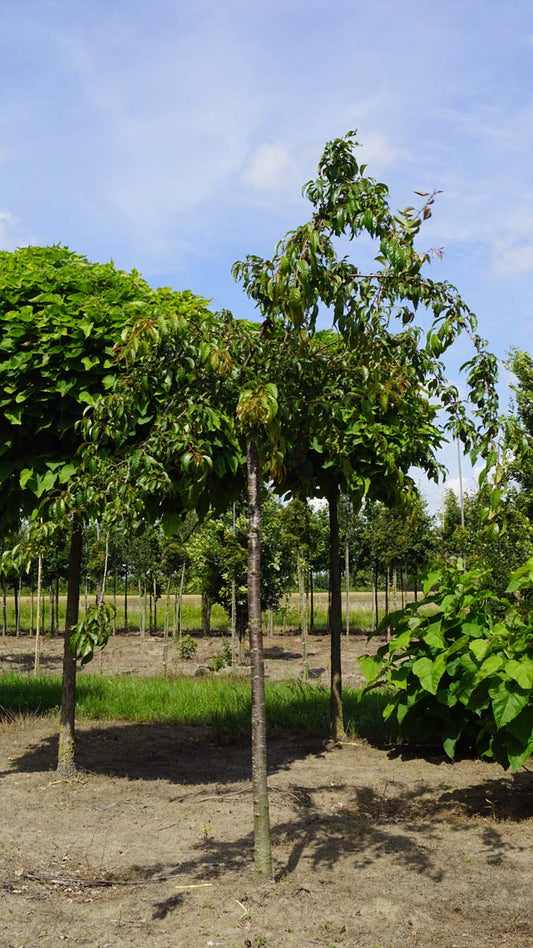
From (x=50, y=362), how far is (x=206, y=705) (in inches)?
231

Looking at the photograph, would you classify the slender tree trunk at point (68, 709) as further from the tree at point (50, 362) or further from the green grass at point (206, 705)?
the green grass at point (206, 705)

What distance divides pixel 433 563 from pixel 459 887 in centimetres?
407

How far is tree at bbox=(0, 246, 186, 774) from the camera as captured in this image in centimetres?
584

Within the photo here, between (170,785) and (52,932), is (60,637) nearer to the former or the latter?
(170,785)

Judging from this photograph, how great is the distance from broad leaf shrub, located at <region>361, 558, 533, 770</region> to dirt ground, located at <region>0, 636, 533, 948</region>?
0.43 m

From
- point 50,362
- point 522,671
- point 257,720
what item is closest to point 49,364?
point 50,362

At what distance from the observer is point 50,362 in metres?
5.93

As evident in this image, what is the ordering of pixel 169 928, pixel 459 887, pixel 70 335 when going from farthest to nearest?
pixel 70 335, pixel 459 887, pixel 169 928

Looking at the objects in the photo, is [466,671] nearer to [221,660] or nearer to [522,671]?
[522,671]

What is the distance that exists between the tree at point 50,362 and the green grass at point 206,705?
417 cm

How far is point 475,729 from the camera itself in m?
7.14

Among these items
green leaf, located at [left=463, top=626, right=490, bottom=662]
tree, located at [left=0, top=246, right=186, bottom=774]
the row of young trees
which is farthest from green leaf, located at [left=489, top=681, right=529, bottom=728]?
tree, located at [left=0, top=246, right=186, bottom=774]

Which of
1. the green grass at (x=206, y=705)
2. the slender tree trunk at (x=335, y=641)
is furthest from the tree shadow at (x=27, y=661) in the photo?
the slender tree trunk at (x=335, y=641)

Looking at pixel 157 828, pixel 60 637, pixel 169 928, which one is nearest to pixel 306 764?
pixel 157 828
